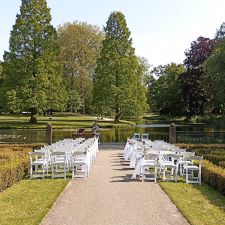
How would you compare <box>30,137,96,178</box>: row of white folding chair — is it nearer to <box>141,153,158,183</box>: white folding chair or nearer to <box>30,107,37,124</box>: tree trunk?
<box>141,153,158,183</box>: white folding chair

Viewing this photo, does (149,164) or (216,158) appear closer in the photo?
(149,164)

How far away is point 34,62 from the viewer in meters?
48.9

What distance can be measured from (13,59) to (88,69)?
751 inches

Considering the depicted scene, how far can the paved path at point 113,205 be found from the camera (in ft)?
28.2

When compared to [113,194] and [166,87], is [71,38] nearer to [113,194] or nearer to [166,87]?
[166,87]

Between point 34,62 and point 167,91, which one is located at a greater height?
point 34,62

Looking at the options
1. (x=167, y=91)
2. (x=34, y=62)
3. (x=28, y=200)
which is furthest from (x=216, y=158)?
(x=167, y=91)

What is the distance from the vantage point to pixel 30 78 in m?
48.1

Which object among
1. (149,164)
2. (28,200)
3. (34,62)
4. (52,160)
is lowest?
(28,200)

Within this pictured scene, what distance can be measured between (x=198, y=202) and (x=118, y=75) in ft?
143

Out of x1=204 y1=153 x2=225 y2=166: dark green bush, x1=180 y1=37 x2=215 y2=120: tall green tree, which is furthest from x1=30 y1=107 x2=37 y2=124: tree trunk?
x1=204 y1=153 x2=225 y2=166: dark green bush

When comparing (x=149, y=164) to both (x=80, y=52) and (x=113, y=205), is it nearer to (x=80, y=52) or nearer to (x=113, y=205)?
(x=113, y=205)

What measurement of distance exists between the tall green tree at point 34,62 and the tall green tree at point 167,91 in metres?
27.6

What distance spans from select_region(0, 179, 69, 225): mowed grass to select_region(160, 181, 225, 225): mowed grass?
10.2ft
